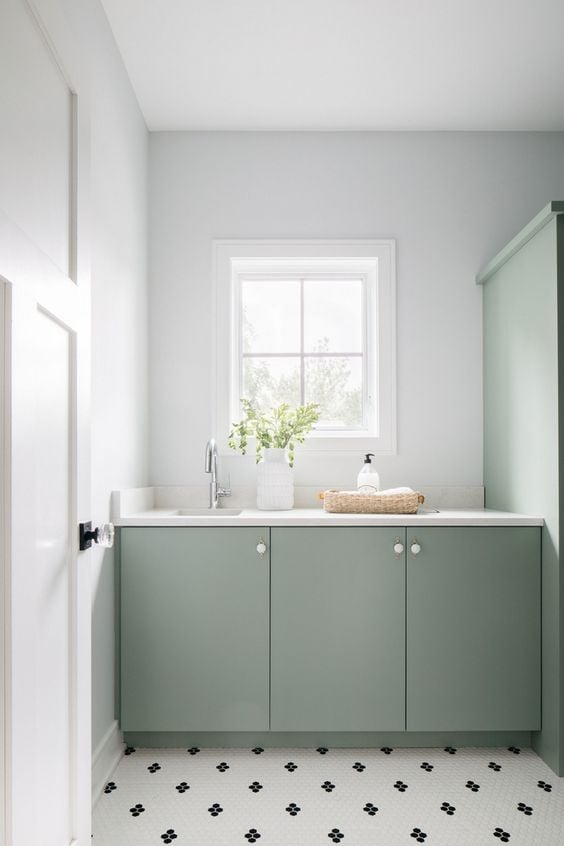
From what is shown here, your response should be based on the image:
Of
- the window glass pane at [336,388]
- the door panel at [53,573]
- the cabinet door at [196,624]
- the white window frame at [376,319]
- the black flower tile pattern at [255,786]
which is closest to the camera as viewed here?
the door panel at [53,573]

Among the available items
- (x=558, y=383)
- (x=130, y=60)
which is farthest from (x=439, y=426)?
(x=130, y=60)

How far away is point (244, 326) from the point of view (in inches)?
128

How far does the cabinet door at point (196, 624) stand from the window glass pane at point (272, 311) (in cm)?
111

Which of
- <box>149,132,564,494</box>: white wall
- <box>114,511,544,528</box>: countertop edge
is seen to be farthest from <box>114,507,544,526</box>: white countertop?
<box>149,132,564,494</box>: white wall

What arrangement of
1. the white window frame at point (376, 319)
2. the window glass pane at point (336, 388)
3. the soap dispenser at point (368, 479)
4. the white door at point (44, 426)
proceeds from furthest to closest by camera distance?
1. the window glass pane at point (336, 388)
2. the white window frame at point (376, 319)
3. the soap dispenser at point (368, 479)
4. the white door at point (44, 426)

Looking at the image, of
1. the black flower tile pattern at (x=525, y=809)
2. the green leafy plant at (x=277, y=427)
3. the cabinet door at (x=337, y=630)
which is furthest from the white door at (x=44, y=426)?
the green leafy plant at (x=277, y=427)

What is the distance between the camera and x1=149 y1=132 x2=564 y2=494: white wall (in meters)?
3.09

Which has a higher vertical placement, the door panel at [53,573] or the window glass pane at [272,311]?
the window glass pane at [272,311]

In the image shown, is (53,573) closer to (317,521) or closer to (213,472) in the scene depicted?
(317,521)

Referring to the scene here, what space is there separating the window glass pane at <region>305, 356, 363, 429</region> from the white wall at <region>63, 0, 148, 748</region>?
2.65ft

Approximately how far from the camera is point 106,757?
7.50 feet

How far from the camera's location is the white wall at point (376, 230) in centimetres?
309

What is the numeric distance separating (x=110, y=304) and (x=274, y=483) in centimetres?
99

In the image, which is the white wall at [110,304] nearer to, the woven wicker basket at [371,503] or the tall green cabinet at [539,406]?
the woven wicker basket at [371,503]
